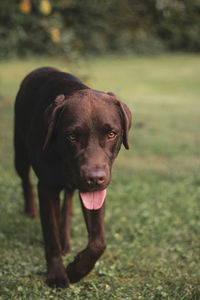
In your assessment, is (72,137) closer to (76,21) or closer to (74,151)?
(74,151)

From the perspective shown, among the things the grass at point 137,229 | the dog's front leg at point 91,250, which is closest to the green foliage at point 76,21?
the grass at point 137,229

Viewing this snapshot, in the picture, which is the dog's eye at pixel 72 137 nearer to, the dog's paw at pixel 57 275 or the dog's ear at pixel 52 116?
the dog's ear at pixel 52 116

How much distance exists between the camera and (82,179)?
3.67 m

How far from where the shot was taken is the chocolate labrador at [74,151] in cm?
375

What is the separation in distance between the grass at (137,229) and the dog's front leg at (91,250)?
0.16m

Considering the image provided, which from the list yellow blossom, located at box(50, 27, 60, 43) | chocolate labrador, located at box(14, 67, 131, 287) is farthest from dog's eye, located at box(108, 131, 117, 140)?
yellow blossom, located at box(50, 27, 60, 43)

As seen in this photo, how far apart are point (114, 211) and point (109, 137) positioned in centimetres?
319

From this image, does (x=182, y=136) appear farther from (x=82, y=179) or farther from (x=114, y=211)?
(x=82, y=179)

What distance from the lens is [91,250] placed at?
161 inches

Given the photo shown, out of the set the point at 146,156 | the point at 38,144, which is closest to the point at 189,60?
the point at 146,156

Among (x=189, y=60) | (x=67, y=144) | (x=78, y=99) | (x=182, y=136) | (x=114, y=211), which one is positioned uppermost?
(x=78, y=99)

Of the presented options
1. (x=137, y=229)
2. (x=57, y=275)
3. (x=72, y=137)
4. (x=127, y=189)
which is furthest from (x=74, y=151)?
(x=127, y=189)

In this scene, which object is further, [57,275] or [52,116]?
[57,275]

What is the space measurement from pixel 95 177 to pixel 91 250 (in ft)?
2.64
